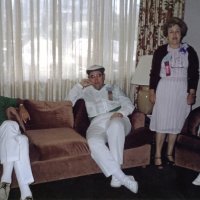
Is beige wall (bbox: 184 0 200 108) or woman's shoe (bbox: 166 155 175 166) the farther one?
beige wall (bbox: 184 0 200 108)

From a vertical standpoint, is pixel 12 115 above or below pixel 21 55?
below

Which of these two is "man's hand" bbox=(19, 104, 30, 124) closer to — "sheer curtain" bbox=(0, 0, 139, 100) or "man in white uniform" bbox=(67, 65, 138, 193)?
"man in white uniform" bbox=(67, 65, 138, 193)

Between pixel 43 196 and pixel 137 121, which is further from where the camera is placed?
pixel 137 121

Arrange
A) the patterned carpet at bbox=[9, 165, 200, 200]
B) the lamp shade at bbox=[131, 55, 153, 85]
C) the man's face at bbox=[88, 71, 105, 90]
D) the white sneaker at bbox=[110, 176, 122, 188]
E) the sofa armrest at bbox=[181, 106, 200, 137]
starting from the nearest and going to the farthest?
the patterned carpet at bbox=[9, 165, 200, 200] < the white sneaker at bbox=[110, 176, 122, 188] < the sofa armrest at bbox=[181, 106, 200, 137] < the man's face at bbox=[88, 71, 105, 90] < the lamp shade at bbox=[131, 55, 153, 85]

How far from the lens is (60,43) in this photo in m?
3.82

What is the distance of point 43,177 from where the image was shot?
109 inches

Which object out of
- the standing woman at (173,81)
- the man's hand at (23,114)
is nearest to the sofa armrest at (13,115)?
the man's hand at (23,114)

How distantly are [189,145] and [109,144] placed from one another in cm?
79

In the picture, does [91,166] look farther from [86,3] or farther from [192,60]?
[86,3]

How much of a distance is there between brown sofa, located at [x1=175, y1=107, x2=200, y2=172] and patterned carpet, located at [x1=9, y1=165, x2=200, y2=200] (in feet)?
0.53

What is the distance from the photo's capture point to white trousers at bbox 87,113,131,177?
2748mm

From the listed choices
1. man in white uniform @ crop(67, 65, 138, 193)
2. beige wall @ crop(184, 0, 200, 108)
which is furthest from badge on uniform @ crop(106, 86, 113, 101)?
beige wall @ crop(184, 0, 200, 108)

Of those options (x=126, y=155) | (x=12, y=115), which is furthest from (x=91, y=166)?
(x=12, y=115)

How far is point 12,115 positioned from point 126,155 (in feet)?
3.88
